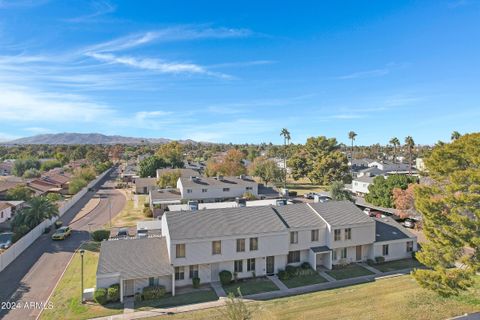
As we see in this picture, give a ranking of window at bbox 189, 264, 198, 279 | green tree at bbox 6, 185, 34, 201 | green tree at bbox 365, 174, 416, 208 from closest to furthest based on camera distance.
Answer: window at bbox 189, 264, 198, 279
green tree at bbox 365, 174, 416, 208
green tree at bbox 6, 185, 34, 201

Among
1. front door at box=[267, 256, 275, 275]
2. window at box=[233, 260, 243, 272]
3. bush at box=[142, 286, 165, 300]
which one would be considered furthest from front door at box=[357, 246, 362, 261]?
bush at box=[142, 286, 165, 300]

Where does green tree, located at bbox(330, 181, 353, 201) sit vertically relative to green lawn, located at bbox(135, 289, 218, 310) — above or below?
above

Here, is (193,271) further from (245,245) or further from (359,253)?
(359,253)

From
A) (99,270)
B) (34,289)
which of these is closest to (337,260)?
(99,270)

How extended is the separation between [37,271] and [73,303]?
891 cm

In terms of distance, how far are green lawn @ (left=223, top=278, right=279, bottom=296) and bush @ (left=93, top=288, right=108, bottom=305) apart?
31.8ft

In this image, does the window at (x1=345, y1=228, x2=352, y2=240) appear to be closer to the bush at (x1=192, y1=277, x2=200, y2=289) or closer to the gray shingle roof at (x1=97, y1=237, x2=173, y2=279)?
the bush at (x1=192, y1=277, x2=200, y2=289)

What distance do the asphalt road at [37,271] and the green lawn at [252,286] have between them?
48.9 ft

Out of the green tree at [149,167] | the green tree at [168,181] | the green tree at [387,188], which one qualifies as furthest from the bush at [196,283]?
the green tree at [149,167]

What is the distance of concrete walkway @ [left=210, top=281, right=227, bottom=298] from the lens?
1045 inches

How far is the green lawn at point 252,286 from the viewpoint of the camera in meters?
27.3

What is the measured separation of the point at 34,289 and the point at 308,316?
896 inches

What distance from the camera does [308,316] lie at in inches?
882

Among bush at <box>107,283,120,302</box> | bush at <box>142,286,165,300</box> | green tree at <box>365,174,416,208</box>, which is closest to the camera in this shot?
bush at <box>107,283,120,302</box>
